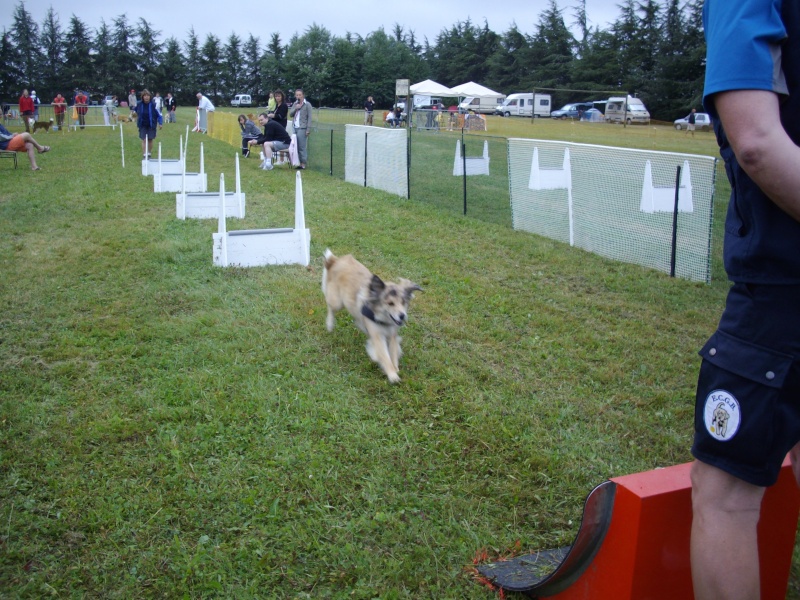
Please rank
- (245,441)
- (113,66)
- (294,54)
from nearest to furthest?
(245,441) < (113,66) < (294,54)

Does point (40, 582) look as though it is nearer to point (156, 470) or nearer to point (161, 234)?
point (156, 470)

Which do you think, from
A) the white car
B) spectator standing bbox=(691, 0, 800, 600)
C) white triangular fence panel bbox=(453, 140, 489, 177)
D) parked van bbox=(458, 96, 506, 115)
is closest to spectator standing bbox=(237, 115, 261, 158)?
white triangular fence panel bbox=(453, 140, 489, 177)

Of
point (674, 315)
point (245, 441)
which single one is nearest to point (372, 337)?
point (245, 441)

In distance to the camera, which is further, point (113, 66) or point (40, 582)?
point (113, 66)

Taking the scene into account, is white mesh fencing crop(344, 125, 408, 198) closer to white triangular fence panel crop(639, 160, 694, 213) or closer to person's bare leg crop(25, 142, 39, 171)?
white triangular fence panel crop(639, 160, 694, 213)

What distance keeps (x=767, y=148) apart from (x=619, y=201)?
22.0 feet

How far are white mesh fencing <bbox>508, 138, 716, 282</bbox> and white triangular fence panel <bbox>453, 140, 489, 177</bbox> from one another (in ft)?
14.5

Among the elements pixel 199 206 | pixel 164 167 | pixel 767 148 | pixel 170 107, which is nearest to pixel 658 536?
pixel 767 148

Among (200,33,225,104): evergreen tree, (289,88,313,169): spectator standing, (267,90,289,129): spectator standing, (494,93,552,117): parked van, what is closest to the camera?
(289,88,313,169): spectator standing

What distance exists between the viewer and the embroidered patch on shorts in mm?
1335

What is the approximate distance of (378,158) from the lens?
42.6 ft

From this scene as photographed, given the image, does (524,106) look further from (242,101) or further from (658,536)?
(658,536)

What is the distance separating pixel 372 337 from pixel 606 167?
187 inches

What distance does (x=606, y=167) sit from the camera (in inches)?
303
